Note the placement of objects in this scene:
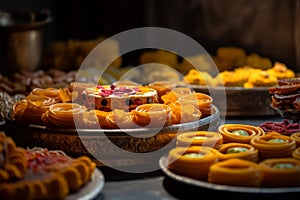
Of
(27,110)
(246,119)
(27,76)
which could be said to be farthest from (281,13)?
(27,110)

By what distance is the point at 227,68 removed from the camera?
407 centimetres

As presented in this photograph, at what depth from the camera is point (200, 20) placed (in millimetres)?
4898

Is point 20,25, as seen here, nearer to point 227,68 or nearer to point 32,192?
point 227,68

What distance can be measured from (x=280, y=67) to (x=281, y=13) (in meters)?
0.68

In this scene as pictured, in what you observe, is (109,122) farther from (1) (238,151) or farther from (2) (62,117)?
(1) (238,151)

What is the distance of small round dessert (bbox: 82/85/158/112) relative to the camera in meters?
2.50

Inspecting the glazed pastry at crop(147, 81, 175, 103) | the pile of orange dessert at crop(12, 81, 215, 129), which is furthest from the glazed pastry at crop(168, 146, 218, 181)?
the glazed pastry at crop(147, 81, 175, 103)

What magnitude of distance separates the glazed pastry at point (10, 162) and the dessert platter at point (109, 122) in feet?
1.27

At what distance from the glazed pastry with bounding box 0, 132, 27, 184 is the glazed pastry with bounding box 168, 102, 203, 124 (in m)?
0.70

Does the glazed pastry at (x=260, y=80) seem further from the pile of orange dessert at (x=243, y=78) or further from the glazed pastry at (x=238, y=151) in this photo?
the glazed pastry at (x=238, y=151)

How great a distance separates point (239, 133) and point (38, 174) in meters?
0.84

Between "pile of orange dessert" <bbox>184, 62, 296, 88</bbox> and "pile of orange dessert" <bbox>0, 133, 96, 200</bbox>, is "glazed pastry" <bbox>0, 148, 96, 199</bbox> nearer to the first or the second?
"pile of orange dessert" <bbox>0, 133, 96, 200</bbox>

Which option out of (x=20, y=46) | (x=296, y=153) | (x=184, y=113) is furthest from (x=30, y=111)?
(x=20, y=46)

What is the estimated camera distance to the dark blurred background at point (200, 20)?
4133 mm
